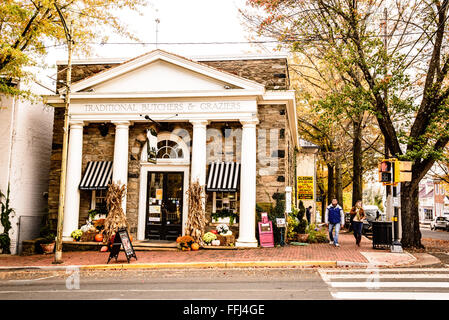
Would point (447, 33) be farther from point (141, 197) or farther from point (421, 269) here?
point (141, 197)

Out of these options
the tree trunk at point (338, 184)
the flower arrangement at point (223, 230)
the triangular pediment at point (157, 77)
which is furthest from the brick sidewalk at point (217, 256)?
the tree trunk at point (338, 184)

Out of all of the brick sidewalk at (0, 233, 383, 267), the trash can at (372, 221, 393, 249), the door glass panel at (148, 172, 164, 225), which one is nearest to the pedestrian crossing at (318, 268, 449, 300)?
the brick sidewalk at (0, 233, 383, 267)

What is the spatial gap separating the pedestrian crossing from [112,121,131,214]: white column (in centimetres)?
895

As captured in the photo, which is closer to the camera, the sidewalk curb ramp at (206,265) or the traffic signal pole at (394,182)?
the sidewalk curb ramp at (206,265)

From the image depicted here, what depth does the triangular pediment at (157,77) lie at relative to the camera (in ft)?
54.2

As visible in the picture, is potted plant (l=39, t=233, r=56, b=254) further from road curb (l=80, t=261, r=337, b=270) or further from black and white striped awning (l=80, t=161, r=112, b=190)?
road curb (l=80, t=261, r=337, b=270)

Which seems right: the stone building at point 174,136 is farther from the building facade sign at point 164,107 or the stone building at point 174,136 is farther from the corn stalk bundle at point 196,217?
the corn stalk bundle at point 196,217

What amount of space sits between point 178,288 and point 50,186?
10.9 m

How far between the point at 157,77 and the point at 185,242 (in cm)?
677

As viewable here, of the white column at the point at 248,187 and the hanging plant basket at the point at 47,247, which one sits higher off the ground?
the white column at the point at 248,187

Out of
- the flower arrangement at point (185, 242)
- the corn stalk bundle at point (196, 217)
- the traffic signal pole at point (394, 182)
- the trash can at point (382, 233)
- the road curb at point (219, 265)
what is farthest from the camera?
the corn stalk bundle at point (196, 217)

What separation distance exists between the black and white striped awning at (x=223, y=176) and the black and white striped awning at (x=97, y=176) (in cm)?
426

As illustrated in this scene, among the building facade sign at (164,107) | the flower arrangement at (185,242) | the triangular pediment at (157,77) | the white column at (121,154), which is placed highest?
the triangular pediment at (157,77)

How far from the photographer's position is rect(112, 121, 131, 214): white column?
1669cm
